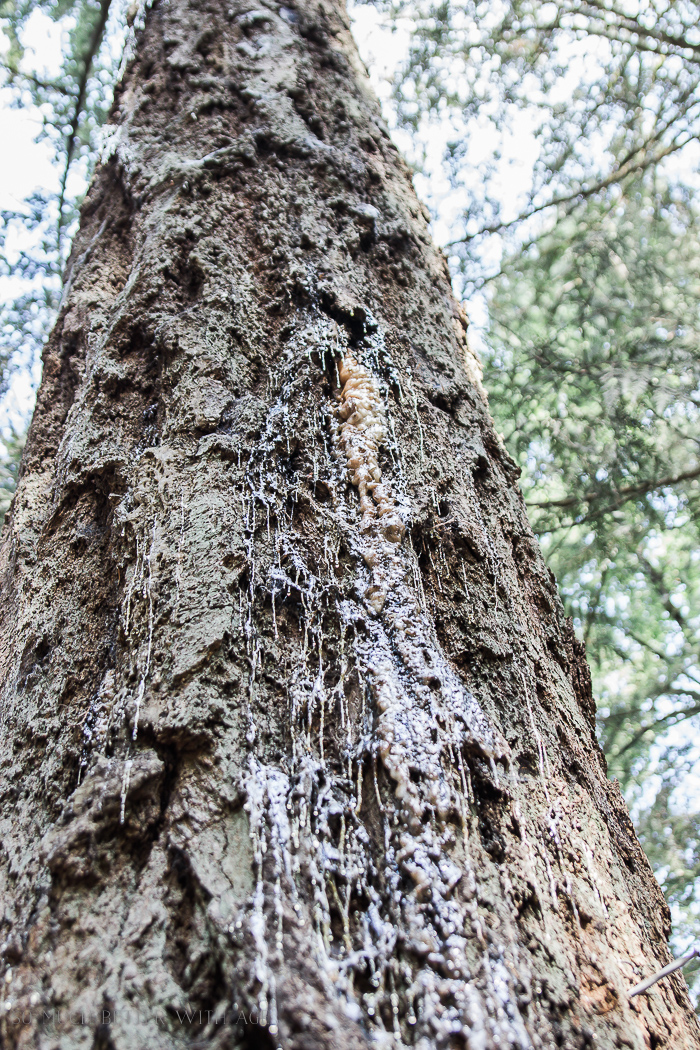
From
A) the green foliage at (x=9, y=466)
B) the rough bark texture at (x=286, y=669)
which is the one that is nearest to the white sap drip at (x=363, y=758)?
the rough bark texture at (x=286, y=669)

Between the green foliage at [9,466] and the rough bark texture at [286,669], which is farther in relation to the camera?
the green foliage at [9,466]

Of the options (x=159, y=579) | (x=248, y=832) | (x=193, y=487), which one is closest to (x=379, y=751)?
(x=248, y=832)

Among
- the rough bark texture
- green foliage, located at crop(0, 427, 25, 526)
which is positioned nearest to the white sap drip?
the rough bark texture

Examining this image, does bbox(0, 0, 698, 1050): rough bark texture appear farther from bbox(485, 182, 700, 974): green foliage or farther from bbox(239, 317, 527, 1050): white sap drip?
bbox(485, 182, 700, 974): green foliage

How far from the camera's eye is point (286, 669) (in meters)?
1.38

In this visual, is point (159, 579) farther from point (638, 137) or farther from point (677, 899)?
point (638, 137)

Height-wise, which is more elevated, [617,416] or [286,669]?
[617,416]

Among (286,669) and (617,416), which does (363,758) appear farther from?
(617,416)

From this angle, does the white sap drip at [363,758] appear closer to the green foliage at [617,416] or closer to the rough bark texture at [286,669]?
the rough bark texture at [286,669]

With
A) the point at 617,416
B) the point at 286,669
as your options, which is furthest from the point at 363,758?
the point at 617,416

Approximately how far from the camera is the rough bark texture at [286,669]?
1.01 m

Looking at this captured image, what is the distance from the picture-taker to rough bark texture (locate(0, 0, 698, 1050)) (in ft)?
3.32

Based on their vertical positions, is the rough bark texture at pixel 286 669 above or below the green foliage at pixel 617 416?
below

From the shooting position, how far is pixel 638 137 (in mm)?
4895
